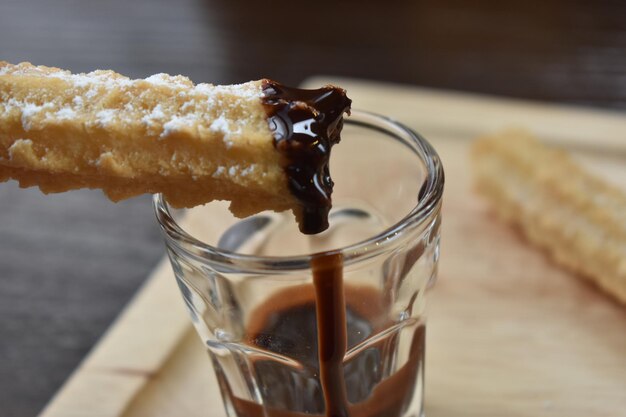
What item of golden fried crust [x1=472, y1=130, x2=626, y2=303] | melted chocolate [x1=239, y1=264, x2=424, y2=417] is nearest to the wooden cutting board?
golden fried crust [x1=472, y1=130, x2=626, y2=303]

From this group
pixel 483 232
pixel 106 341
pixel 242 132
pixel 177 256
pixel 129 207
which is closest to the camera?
pixel 242 132

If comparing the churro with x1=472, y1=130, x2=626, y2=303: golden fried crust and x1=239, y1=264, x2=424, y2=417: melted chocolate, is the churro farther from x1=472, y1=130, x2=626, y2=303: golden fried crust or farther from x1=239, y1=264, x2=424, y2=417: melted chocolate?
x1=472, y1=130, x2=626, y2=303: golden fried crust

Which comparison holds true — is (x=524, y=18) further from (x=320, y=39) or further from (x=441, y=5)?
(x=320, y=39)

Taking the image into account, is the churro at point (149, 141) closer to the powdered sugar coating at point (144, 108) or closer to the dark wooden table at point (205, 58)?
the powdered sugar coating at point (144, 108)

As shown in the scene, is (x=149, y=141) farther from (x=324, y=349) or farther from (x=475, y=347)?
(x=475, y=347)

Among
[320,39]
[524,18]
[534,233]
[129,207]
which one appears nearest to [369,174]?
[534,233]

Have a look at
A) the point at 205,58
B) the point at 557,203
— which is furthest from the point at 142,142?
the point at 205,58

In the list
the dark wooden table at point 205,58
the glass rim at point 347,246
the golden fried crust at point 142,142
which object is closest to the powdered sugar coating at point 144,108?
the golden fried crust at point 142,142
